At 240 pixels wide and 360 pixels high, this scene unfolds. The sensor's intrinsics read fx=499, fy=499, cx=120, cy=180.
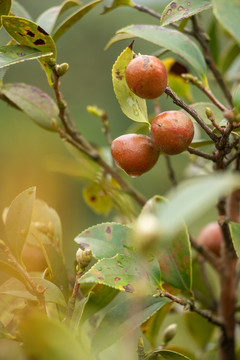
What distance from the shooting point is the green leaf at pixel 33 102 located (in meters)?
0.75

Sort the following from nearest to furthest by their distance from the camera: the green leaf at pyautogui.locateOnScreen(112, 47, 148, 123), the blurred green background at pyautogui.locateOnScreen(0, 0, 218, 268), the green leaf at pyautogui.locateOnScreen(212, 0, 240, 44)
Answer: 1. the green leaf at pyautogui.locateOnScreen(212, 0, 240, 44)
2. the green leaf at pyautogui.locateOnScreen(112, 47, 148, 123)
3. the blurred green background at pyautogui.locateOnScreen(0, 0, 218, 268)

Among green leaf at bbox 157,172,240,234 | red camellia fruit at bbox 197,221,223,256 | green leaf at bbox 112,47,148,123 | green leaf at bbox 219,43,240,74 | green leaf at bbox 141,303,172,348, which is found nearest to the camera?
green leaf at bbox 157,172,240,234

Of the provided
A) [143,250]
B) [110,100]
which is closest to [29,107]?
[143,250]

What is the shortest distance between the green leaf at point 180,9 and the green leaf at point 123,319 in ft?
1.04

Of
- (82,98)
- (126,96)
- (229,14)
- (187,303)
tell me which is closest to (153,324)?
(187,303)

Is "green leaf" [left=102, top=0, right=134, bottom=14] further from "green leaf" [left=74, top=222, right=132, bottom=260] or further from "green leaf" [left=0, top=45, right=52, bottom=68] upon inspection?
"green leaf" [left=74, top=222, right=132, bottom=260]

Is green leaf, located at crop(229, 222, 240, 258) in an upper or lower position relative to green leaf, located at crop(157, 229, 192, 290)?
upper

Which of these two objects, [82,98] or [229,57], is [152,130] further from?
[82,98]

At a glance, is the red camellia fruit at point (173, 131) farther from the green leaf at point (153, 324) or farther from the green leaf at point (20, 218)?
the green leaf at point (153, 324)

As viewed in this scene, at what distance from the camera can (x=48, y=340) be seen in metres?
0.34

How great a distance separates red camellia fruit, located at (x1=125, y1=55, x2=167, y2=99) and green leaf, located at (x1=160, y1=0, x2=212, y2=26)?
3.0 inches

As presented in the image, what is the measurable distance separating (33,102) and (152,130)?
297 mm

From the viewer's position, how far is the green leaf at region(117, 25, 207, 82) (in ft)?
1.77

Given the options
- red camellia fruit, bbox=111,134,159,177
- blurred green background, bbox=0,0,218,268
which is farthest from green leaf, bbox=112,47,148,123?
blurred green background, bbox=0,0,218,268
